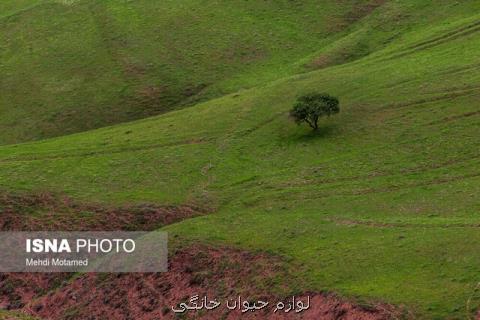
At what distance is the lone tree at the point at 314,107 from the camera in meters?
70.4

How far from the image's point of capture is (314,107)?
231 feet

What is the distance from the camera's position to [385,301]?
1718 inches

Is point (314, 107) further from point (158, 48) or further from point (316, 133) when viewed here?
point (158, 48)

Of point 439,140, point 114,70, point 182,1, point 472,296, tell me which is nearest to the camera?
point 472,296

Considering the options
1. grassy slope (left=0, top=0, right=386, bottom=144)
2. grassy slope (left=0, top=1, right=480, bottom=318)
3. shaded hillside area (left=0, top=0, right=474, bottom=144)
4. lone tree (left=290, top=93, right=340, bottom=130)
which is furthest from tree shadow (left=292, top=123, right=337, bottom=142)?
grassy slope (left=0, top=0, right=386, bottom=144)

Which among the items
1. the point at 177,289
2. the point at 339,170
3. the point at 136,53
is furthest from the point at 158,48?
the point at 177,289

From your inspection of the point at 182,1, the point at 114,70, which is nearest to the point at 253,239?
the point at 114,70

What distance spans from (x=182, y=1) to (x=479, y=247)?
6616 cm

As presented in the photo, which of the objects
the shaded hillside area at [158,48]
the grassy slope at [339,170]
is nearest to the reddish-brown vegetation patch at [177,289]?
the grassy slope at [339,170]

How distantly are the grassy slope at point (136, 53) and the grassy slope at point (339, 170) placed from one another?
5.65m

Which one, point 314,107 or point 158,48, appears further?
point 158,48

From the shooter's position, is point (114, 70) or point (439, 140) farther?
point (114, 70)

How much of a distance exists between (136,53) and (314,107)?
30876 millimetres

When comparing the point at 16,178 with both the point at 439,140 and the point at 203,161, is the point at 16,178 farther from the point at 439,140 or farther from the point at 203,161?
the point at 439,140
